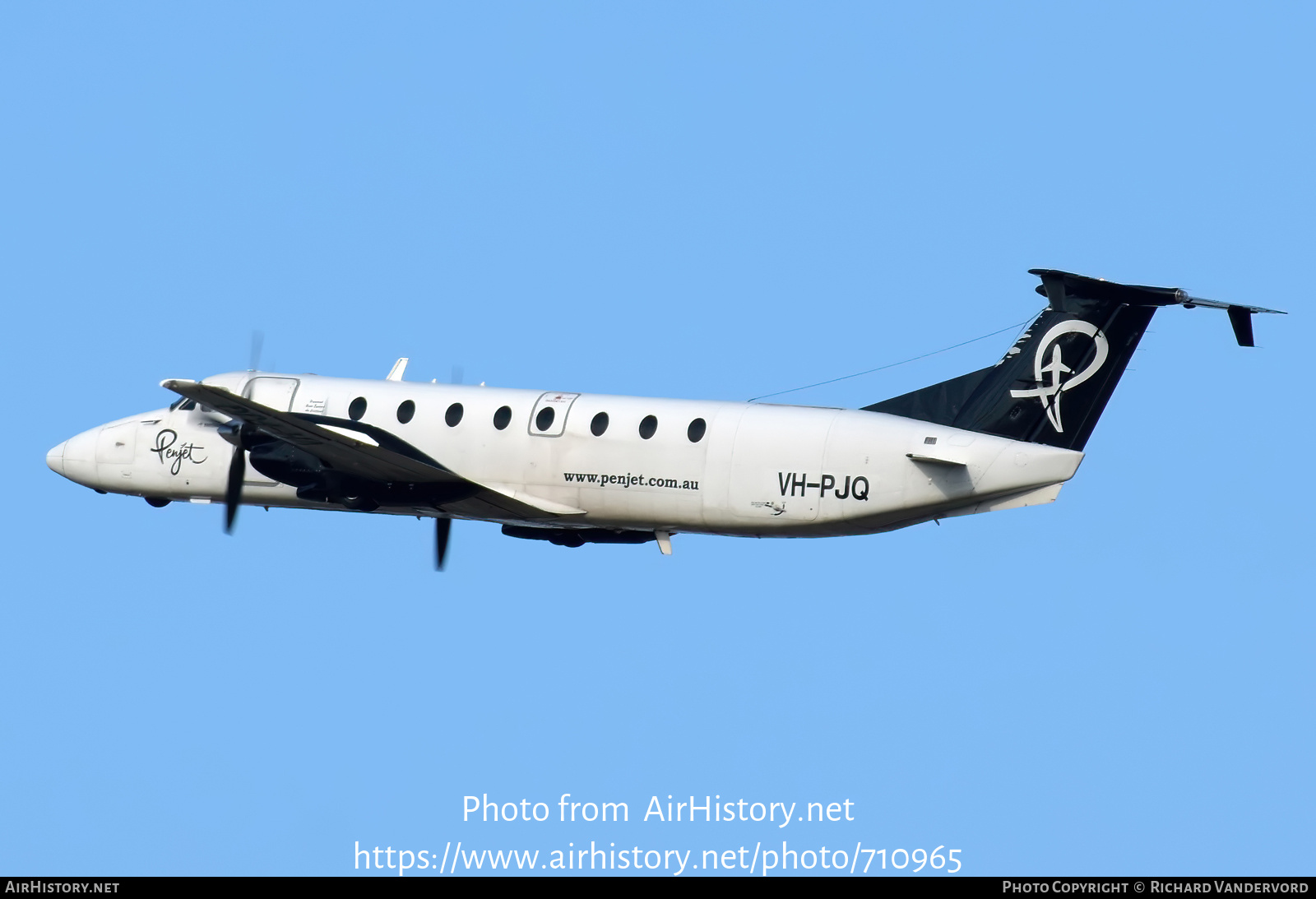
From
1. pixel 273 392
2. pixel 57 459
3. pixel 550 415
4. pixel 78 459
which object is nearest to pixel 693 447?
pixel 550 415

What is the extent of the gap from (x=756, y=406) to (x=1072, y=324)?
17.3 ft

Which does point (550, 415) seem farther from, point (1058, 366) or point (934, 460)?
Answer: point (1058, 366)

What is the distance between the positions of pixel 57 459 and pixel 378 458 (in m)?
8.49

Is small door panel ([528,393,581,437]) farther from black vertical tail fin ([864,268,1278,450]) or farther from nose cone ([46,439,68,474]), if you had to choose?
nose cone ([46,439,68,474])

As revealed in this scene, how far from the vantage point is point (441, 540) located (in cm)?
3669

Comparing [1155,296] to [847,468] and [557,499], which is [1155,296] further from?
[557,499]

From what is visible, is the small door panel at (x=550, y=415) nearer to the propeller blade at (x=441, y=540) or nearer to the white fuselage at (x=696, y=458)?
the white fuselage at (x=696, y=458)

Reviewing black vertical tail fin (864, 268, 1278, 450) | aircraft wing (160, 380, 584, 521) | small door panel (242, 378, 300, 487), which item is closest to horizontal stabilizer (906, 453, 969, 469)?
black vertical tail fin (864, 268, 1278, 450)

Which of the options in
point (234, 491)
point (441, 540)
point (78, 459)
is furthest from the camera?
point (78, 459)

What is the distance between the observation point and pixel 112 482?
3750cm

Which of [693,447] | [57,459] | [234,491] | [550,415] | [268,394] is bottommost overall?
[234,491]

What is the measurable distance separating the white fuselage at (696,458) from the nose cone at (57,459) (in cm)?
344

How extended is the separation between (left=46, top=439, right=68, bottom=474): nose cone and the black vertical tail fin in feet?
56.0
